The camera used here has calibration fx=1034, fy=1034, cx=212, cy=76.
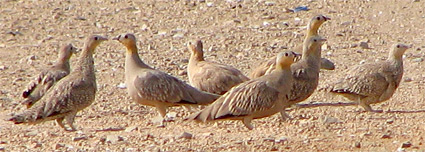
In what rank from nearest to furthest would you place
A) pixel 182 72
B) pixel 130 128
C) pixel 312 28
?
pixel 130 128 → pixel 312 28 → pixel 182 72

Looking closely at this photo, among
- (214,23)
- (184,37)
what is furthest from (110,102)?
(214,23)

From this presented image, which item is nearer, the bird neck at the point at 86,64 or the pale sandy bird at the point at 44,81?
the bird neck at the point at 86,64

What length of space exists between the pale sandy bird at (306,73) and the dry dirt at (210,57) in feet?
0.77

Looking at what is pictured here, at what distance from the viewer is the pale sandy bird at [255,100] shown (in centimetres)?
1041

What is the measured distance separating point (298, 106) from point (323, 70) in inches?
96.3

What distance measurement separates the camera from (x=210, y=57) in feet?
50.5

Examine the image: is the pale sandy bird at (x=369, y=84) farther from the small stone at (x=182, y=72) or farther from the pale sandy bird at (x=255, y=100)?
the small stone at (x=182, y=72)

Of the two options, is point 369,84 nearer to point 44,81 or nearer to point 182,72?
point 182,72

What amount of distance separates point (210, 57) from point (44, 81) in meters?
3.80

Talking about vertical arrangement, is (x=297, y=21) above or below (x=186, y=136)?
above

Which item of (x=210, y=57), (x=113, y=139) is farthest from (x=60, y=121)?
(x=210, y=57)

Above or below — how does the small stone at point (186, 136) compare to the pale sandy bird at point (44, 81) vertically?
below

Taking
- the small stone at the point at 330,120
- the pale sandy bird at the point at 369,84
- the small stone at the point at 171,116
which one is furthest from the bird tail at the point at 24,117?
the pale sandy bird at the point at 369,84

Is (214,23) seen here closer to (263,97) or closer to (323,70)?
(323,70)
